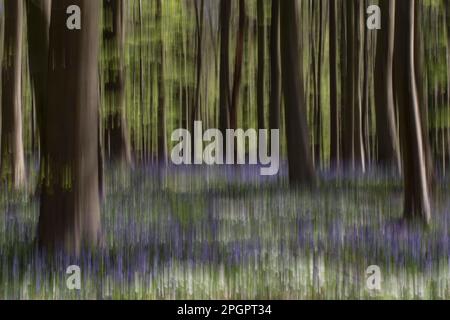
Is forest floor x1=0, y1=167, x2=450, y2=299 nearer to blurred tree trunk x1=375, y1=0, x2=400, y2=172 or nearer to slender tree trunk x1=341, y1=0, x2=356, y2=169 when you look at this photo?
blurred tree trunk x1=375, y1=0, x2=400, y2=172

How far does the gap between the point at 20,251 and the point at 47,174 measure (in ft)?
2.56

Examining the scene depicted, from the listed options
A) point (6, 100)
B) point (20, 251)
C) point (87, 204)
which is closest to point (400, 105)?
point (87, 204)

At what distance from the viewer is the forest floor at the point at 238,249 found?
5.46 metres

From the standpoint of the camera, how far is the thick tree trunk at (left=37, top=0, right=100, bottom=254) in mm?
5906

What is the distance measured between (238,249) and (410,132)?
7.83 ft

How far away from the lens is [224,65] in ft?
50.0

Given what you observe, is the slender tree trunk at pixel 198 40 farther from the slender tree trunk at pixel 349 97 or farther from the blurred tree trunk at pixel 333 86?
the slender tree trunk at pixel 349 97

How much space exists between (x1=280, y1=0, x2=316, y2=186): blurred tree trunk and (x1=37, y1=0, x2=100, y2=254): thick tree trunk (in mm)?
4382

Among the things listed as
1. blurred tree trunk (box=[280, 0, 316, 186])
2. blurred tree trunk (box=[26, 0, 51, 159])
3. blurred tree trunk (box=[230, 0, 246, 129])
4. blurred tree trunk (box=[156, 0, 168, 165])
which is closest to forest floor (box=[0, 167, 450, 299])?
blurred tree trunk (box=[26, 0, 51, 159])

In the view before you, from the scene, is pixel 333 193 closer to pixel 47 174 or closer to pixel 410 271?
pixel 410 271

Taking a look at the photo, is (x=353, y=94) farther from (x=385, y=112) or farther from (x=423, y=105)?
(x=423, y=105)

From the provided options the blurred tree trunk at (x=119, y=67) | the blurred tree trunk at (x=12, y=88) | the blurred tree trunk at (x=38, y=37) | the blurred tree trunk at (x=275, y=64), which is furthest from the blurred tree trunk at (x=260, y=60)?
the blurred tree trunk at (x=38, y=37)

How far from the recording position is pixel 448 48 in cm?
841

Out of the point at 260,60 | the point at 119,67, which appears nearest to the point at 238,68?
the point at 260,60
